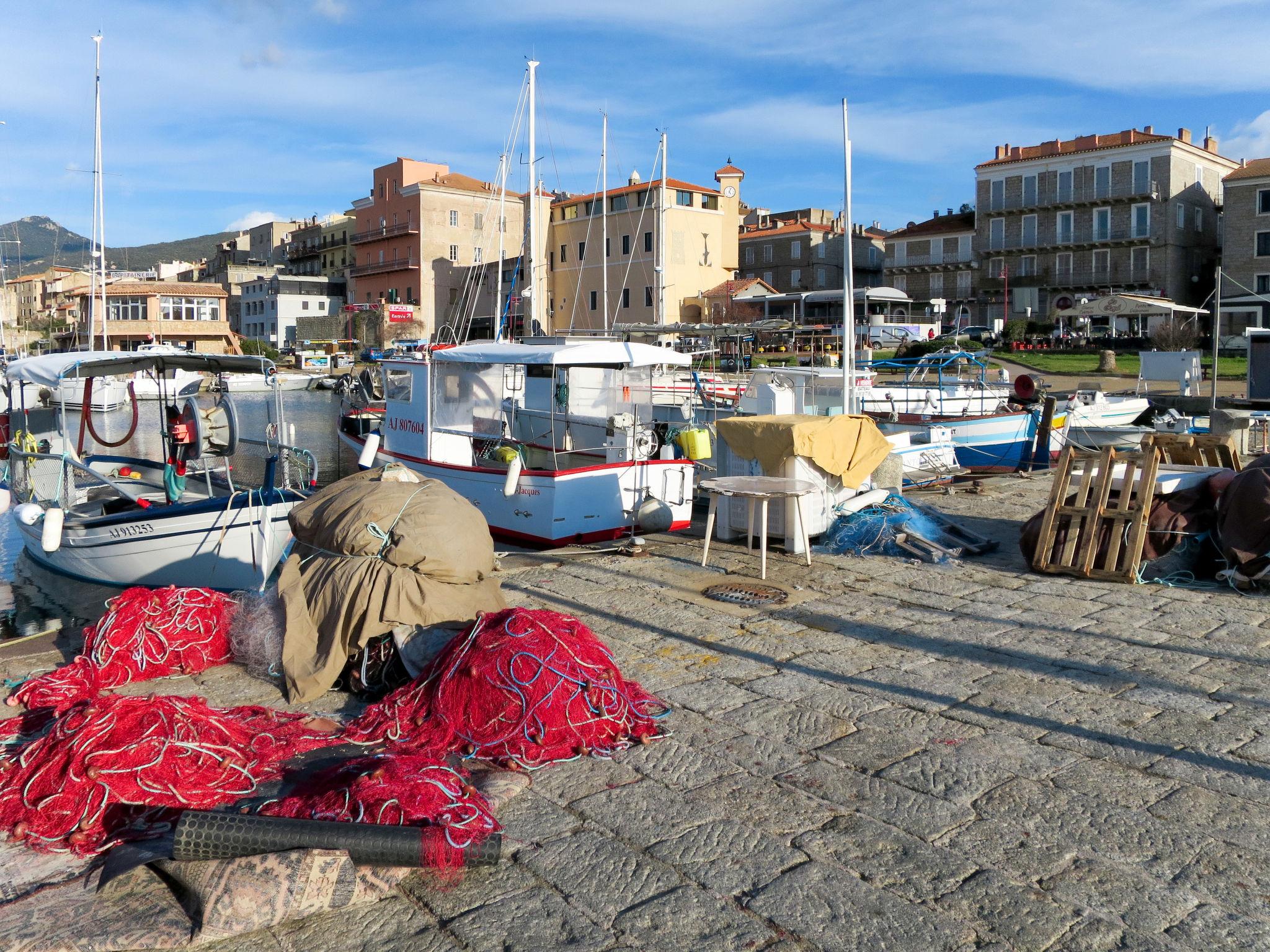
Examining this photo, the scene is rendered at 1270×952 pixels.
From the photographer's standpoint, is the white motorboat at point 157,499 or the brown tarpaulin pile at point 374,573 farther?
the white motorboat at point 157,499

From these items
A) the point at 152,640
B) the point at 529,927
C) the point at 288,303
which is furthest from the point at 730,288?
the point at 529,927

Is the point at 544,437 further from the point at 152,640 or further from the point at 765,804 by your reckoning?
the point at 765,804

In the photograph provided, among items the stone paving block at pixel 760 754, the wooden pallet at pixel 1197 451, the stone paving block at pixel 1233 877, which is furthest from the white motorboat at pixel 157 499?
the wooden pallet at pixel 1197 451

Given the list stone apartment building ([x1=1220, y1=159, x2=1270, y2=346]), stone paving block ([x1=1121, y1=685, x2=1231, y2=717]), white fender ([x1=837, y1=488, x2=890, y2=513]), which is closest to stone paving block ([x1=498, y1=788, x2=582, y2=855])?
stone paving block ([x1=1121, y1=685, x2=1231, y2=717])

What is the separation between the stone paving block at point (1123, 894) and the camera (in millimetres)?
Answer: 3463

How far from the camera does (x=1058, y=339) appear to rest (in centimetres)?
4222

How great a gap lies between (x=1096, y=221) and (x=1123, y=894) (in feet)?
184

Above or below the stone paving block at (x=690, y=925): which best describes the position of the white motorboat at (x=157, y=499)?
above

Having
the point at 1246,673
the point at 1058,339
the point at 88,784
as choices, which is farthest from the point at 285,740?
the point at 1058,339

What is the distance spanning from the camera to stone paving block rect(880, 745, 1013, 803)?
446cm

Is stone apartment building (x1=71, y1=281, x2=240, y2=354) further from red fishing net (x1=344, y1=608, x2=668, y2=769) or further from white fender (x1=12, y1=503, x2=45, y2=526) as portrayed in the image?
red fishing net (x1=344, y1=608, x2=668, y2=769)

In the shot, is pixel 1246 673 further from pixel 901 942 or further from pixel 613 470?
pixel 613 470

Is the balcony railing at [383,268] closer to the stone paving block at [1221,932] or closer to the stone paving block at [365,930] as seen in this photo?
the stone paving block at [365,930]

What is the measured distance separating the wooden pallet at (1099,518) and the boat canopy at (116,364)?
804cm
